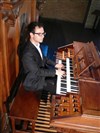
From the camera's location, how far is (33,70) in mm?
2738

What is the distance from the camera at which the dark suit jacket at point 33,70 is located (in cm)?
271

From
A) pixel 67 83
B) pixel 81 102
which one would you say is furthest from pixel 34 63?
pixel 81 102

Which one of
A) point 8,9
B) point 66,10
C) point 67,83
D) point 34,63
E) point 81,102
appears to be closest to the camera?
point 8,9

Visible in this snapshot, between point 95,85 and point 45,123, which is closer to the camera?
point 95,85

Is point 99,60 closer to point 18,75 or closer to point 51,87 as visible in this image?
point 51,87

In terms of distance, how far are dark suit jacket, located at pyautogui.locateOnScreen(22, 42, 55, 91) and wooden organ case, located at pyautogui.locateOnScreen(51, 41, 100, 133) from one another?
0.31 meters

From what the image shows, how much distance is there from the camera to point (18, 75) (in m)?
3.34

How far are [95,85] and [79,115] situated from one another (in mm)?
662

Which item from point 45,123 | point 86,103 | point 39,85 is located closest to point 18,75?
point 39,85

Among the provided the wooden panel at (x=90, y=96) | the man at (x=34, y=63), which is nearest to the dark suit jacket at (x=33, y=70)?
the man at (x=34, y=63)

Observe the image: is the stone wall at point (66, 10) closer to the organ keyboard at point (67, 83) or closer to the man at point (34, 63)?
the organ keyboard at point (67, 83)

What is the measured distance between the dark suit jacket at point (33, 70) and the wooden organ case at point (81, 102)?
31 centimetres

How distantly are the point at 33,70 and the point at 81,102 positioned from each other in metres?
0.84

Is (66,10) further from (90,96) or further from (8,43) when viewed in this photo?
(90,96)
